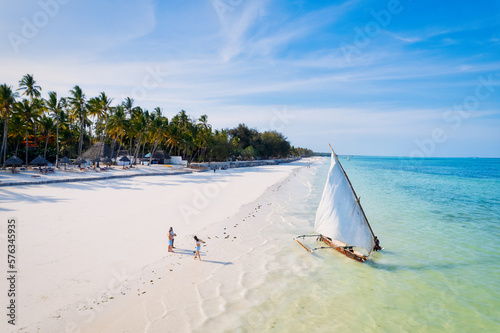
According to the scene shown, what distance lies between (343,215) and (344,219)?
0.19 metres

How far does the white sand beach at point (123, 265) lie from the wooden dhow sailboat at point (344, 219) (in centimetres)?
418

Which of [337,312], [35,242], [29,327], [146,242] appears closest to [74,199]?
[35,242]

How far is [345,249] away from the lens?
12.1 meters

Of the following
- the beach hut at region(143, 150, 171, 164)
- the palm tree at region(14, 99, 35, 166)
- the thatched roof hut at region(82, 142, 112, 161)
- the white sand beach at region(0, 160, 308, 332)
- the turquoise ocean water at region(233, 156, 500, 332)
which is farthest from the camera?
the beach hut at region(143, 150, 171, 164)

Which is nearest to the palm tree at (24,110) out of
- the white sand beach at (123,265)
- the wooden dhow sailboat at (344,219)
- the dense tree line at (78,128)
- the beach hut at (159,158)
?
the dense tree line at (78,128)

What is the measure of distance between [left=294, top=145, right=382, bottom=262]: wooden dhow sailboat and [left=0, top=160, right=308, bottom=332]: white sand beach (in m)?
4.18

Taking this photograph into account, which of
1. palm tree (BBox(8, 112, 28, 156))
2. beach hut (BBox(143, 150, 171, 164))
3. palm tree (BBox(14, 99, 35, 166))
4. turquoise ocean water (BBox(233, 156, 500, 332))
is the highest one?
palm tree (BBox(14, 99, 35, 166))

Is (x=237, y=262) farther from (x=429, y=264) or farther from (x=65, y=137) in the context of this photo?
(x=65, y=137)

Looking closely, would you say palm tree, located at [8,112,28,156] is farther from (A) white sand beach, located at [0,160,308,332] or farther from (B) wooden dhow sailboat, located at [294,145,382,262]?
(B) wooden dhow sailboat, located at [294,145,382,262]

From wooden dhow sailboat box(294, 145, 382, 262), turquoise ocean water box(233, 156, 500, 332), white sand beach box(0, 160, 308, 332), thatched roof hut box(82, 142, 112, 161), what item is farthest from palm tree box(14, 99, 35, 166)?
wooden dhow sailboat box(294, 145, 382, 262)

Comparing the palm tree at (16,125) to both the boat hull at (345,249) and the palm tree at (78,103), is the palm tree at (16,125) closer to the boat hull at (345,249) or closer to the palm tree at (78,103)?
the palm tree at (78,103)

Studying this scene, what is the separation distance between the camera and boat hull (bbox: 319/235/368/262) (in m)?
11.6

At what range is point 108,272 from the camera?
927 cm

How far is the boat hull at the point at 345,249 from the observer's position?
1155 cm
